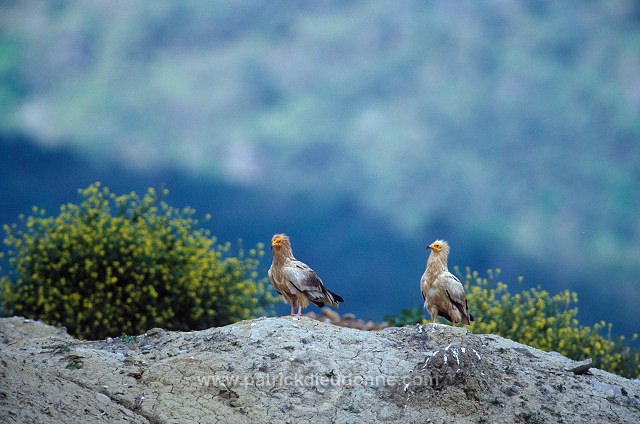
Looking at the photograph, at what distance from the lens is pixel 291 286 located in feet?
34.0

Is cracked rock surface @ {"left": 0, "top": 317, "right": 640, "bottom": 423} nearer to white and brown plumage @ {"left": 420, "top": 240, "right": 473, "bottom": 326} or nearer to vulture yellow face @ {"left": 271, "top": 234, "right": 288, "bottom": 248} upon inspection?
white and brown plumage @ {"left": 420, "top": 240, "right": 473, "bottom": 326}

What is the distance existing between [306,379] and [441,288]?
7.12 feet

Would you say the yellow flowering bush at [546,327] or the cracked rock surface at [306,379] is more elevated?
the yellow flowering bush at [546,327]

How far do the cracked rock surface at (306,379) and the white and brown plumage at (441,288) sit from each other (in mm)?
383

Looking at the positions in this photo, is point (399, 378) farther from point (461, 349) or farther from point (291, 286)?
point (291, 286)

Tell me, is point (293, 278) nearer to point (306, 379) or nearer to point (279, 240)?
point (279, 240)

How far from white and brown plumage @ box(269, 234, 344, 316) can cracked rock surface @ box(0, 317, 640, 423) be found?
Answer: 1.27 feet

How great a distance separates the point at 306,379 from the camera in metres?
8.93

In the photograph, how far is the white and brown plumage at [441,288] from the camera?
10148 millimetres

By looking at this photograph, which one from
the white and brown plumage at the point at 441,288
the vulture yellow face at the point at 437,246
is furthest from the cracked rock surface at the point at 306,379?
the vulture yellow face at the point at 437,246

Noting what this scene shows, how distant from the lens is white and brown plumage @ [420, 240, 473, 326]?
10.1 metres

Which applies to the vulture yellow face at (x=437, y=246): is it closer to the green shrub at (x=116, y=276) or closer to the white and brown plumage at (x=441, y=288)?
the white and brown plumage at (x=441, y=288)

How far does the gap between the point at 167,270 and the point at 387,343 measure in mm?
6161

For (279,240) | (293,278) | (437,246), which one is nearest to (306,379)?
(293,278)
